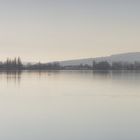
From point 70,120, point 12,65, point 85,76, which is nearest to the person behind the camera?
point 70,120

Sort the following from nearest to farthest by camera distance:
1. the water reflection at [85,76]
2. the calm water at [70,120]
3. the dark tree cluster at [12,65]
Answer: the calm water at [70,120] → the water reflection at [85,76] → the dark tree cluster at [12,65]

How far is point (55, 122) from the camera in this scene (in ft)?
32.4

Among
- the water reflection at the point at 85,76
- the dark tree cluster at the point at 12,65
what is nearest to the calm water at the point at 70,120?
the water reflection at the point at 85,76

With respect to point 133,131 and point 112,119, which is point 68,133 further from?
point 112,119

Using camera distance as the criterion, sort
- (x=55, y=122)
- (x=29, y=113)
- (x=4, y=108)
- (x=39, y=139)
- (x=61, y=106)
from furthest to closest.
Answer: (x=61, y=106) < (x=4, y=108) < (x=29, y=113) < (x=55, y=122) < (x=39, y=139)

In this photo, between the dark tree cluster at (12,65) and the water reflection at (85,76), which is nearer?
the water reflection at (85,76)

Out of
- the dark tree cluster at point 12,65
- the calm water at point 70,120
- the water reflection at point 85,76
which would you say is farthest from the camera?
the dark tree cluster at point 12,65

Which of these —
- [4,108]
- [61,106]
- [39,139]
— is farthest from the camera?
[61,106]

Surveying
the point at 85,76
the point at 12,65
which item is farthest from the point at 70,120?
the point at 12,65

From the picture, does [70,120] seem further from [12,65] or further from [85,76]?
[12,65]

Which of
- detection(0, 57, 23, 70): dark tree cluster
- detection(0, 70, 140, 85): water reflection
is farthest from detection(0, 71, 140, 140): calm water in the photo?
detection(0, 57, 23, 70): dark tree cluster

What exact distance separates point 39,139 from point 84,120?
9.11 feet

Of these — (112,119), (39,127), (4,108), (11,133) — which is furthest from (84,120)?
(4,108)

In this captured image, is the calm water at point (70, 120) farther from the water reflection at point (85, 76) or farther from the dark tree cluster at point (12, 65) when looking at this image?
the dark tree cluster at point (12, 65)
